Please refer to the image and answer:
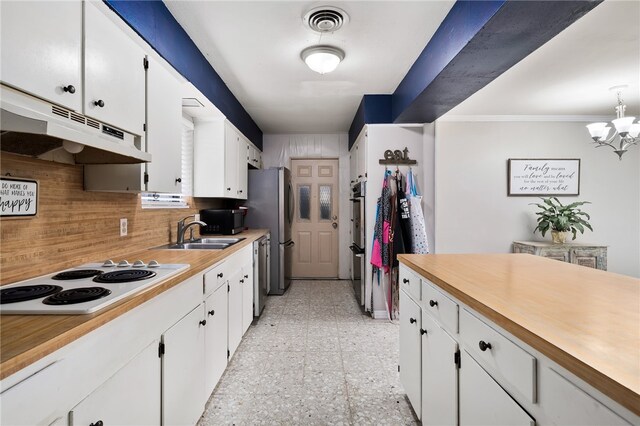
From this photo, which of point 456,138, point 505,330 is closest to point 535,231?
point 456,138

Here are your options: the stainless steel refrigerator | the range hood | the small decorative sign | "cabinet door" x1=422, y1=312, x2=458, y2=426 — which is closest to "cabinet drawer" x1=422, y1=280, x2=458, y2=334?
"cabinet door" x1=422, y1=312, x2=458, y2=426

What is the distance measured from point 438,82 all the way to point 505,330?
1967 millimetres

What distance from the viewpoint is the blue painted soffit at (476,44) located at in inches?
58.2

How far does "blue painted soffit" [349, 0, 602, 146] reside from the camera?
148cm

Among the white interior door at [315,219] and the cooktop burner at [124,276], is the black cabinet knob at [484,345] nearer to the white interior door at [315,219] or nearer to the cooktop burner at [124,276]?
the cooktop burner at [124,276]

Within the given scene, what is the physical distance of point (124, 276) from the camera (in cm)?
137

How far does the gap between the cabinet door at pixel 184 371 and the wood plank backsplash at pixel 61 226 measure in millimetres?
664

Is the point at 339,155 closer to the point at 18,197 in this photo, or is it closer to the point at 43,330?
the point at 18,197

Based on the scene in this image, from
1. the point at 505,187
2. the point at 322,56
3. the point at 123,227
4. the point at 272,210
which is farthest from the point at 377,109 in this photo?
the point at 123,227

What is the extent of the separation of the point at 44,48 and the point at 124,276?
35.9 inches

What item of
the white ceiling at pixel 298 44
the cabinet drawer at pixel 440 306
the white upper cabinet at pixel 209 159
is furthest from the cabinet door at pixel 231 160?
the cabinet drawer at pixel 440 306

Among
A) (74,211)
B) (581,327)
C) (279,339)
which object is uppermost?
(74,211)

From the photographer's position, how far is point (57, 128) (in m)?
1.03

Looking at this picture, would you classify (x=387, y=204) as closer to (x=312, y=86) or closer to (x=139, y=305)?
(x=312, y=86)
